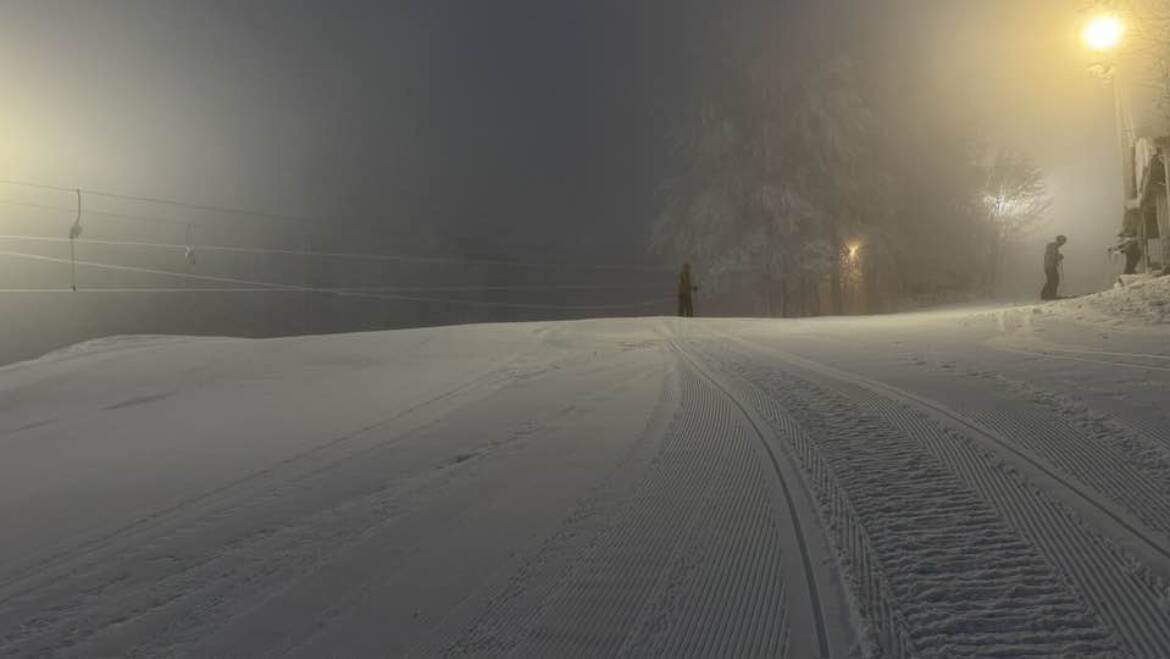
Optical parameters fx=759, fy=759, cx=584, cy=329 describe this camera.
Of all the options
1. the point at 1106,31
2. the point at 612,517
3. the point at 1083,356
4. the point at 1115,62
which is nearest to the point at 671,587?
the point at 612,517

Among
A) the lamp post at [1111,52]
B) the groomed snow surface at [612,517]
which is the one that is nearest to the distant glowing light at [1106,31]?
the lamp post at [1111,52]

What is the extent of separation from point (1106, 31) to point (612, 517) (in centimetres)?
1737

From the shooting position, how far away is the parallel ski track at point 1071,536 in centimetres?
218

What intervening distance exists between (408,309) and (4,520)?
127 ft

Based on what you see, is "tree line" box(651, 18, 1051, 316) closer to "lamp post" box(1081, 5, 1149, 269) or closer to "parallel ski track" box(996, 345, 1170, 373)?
"lamp post" box(1081, 5, 1149, 269)

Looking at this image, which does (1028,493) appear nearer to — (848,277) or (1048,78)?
(848,277)

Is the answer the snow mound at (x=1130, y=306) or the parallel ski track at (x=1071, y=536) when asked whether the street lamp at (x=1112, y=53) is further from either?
the parallel ski track at (x=1071, y=536)

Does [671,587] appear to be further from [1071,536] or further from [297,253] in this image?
[297,253]

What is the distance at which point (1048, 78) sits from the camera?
42156mm

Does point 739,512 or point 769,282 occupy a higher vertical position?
point 769,282

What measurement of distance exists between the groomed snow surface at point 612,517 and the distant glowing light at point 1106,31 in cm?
1205

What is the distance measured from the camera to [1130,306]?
956 centimetres

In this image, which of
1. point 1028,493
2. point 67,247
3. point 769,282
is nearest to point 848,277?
point 769,282

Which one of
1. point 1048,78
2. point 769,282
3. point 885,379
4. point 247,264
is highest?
point 1048,78
